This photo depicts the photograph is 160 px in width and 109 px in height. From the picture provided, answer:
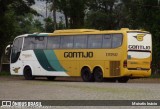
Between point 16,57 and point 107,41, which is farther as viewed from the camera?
point 16,57

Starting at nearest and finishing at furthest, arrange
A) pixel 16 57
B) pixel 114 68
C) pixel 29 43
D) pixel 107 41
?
pixel 114 68 < pixel 107 41 < pixel 29 43 < pixel 16 57

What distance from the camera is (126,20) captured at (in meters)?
62.7

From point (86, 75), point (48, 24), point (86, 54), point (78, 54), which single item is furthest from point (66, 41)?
point (48, 24)

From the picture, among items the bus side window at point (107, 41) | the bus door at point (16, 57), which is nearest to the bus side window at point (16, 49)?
the bus door at point (16, 57)

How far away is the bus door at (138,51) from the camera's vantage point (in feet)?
101

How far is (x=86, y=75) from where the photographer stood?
1305 inches

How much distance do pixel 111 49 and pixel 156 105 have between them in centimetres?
1667

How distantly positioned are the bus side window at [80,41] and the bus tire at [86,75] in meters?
1.48

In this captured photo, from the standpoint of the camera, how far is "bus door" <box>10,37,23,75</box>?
123ft

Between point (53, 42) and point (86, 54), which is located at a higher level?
point (53, 42)

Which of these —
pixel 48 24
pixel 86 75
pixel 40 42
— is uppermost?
pixel 48 24

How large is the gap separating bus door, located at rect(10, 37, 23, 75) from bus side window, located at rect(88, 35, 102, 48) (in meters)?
6.76

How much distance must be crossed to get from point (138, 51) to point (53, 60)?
6.69 m

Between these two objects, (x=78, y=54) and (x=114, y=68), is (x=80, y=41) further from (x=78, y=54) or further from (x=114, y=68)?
(x=114, y=68)
